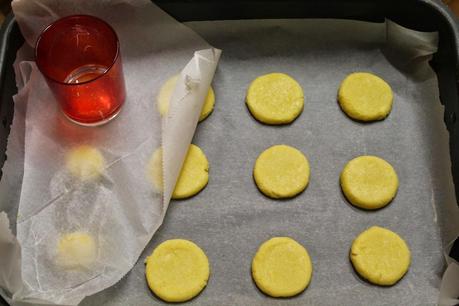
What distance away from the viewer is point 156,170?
3.73 ft

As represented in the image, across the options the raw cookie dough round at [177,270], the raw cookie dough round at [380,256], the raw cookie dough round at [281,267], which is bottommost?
the raw cookie dough round at [177,270]

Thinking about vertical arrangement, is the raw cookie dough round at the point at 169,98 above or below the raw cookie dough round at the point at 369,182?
above

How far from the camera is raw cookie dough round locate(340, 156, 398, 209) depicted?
3.67 feet

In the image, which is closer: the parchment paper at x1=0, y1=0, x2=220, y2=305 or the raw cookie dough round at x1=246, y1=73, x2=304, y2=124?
the parchment paper at x1=0, y1=0, x2=220, y2=305

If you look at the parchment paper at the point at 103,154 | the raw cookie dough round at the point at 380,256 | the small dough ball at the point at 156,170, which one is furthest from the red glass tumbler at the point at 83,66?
the raw cookie dough round at the point at 380,256

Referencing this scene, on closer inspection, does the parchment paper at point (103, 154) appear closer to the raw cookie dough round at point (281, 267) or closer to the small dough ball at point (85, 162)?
A: the small dough ball at point (85, 162)

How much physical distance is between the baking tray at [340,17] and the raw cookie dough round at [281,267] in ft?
1.11

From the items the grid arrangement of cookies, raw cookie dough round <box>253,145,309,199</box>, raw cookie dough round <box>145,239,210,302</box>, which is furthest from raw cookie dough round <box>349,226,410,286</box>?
raw cookie dough round <box>145,239,210,302</box>

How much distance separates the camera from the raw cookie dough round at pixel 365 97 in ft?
3.95

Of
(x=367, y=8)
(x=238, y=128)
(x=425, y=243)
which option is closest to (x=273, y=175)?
(x=238, y=128)

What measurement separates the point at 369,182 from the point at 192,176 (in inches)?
13.5

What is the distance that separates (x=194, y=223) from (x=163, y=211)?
70 millimetres

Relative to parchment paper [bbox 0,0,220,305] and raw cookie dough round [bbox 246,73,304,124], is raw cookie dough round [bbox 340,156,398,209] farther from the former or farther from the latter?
parchment paper [bbox 0,0,220,305]

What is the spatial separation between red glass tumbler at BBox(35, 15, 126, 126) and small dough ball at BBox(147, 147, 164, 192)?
0.45 feet
